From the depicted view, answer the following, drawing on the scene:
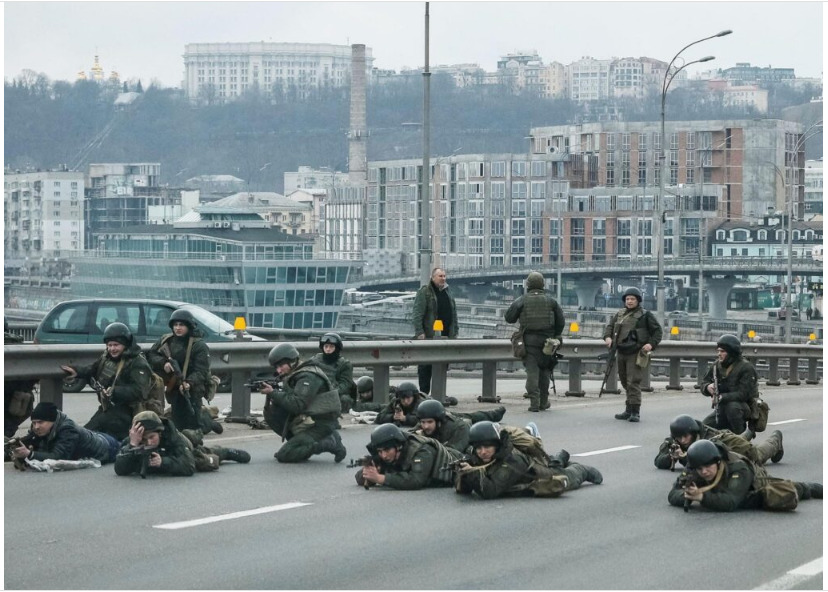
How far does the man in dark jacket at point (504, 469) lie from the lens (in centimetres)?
1239

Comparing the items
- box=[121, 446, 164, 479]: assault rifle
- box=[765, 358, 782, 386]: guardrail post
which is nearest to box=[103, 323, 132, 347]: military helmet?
box=[121, 446, 164, 479]: assault rifle

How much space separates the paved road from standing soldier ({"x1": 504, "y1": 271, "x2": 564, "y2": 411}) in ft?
19.7

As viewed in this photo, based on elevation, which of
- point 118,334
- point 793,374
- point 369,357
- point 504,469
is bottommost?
point 793,374

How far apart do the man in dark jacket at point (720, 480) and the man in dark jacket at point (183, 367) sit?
17.1 ft

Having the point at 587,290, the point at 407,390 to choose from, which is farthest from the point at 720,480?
the point at 587,290

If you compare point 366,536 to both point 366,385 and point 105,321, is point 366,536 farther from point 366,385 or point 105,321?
point 105,321

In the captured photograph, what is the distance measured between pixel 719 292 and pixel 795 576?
13071cm

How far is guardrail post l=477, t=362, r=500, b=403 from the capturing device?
75.3 feet

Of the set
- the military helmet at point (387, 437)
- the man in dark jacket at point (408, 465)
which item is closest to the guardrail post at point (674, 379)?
the man in dark jacket at point (408, 465)

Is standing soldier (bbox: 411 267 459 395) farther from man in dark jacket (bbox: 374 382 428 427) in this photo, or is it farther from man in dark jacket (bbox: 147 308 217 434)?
man in dark jacket (bbox: 374 382 428 427)

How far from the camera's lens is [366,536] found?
35.4 ft

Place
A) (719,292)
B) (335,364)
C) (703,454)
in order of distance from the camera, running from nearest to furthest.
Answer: (703,454)
(335,364)
(719,292)

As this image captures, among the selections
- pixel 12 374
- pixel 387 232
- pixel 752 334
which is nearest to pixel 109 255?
pixel 752 334

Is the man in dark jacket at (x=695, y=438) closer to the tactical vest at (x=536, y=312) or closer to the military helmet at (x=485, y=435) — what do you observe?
the military helmet at (x=485, y=435)
